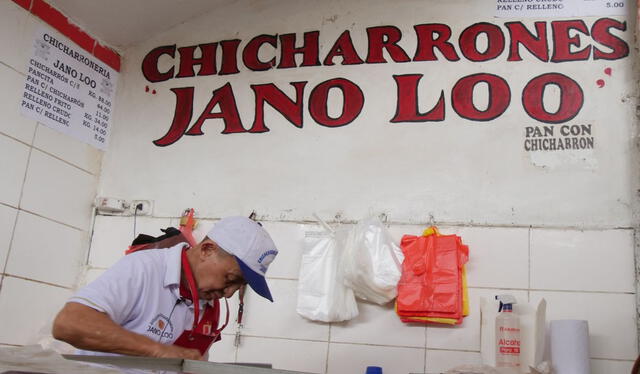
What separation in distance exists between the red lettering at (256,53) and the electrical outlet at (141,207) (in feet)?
3.30

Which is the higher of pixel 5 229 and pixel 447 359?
pixel 5 229

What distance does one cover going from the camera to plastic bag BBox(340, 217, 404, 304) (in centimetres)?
342

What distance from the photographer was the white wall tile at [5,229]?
141 inches

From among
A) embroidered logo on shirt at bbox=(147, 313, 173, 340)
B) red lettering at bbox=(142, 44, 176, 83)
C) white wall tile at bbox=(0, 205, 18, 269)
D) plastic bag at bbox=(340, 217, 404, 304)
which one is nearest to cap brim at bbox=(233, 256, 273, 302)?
embroidered logo on shirt at bbox=(147, 313, 173, 340)

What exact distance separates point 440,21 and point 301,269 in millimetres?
1582

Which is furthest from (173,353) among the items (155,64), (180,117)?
(155,64)

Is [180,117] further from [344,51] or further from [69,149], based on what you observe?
[344,51]

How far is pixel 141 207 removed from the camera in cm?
414

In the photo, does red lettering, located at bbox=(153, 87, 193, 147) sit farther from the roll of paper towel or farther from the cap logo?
the roll of paper towel

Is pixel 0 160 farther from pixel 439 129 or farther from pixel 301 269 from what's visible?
pixel 439 129

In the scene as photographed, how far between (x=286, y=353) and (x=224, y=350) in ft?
1.12

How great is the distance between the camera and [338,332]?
3600mm

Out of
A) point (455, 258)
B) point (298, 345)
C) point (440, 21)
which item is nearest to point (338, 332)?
point (298, 345)

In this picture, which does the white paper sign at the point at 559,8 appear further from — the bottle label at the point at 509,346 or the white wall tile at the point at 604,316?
the bottle label at the point at 509,346
